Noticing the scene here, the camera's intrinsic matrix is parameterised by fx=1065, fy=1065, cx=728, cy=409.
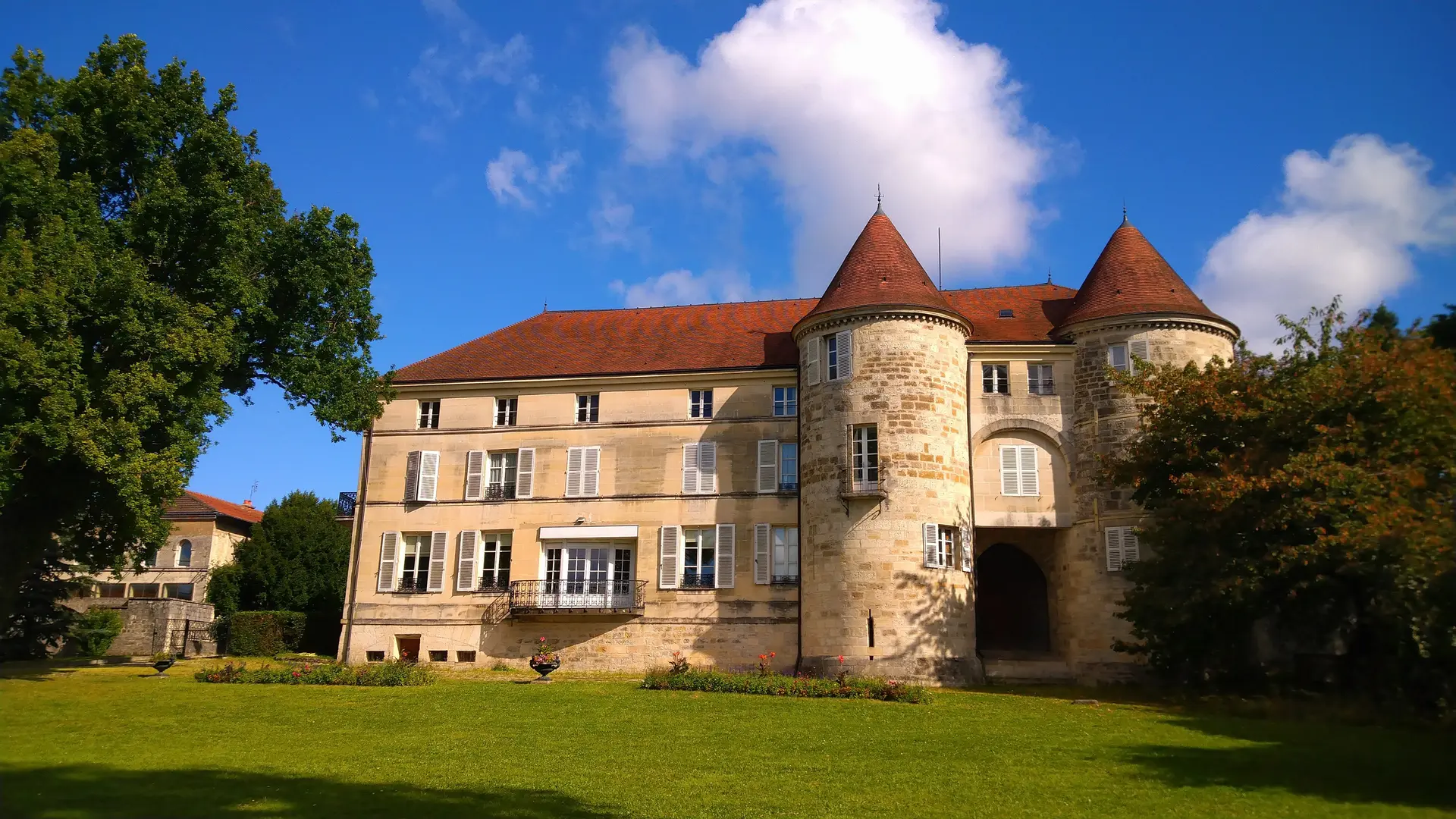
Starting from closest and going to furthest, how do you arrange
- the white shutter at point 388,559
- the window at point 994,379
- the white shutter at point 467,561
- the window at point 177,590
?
the window at point 994,379 → the white shutter at point 467,561 → the white shutter at point 388,559 → the window at point 177,590

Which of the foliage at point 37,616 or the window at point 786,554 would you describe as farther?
the foliage at point 37,616

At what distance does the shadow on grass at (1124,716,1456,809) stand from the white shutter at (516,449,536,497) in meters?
19.3

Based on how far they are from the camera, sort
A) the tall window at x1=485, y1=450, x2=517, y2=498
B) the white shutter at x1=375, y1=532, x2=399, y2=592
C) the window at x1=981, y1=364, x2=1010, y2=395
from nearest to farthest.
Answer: the window at x1=981, y1=364, x2=1010, y2=395
the white shutter at x1=375, y1=532, x2=399, y2=592
the tall window at x1=485, y1=450, x2=517, y2=498

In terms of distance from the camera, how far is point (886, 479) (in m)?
27.4

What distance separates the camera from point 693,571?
30.2m

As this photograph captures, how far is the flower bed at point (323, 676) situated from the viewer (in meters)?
24.9

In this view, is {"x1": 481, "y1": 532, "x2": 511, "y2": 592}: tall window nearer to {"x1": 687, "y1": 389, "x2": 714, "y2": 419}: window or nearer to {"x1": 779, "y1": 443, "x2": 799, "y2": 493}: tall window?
{"x1": 687, "y1": 389, "x2": 714, "y2": 419}: window

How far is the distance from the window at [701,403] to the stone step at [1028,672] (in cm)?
1049

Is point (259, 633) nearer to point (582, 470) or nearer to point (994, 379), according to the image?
point (582, 470)

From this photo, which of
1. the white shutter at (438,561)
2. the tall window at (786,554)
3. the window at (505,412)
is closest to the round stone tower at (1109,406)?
the tall window at (786,554)

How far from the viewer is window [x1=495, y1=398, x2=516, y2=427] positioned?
1287 inches

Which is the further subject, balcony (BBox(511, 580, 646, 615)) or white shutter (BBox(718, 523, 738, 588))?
balcony (BBox(511, 580, 646, 615))

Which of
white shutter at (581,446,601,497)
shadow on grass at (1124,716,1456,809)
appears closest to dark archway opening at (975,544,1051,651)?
white shutter at (581,446,601,497)

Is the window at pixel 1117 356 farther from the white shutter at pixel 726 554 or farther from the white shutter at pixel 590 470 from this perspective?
the white shutter at pixel 590 470
